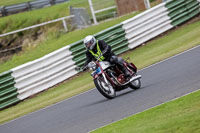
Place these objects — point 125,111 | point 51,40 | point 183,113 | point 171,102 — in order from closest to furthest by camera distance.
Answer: point 183,113 < point 171,102 < point 125,111 < point 51,40

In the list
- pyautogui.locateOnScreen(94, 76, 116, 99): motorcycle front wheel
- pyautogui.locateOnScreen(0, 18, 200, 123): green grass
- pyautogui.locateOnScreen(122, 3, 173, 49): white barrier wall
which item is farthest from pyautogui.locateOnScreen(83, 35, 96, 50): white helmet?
pyautogui.locateOnScreen(122, 3, 173, 49): white barrier wall

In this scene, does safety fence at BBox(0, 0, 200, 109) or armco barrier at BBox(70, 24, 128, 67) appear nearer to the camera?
safety fence at BBox(0, 0, 200, 109)

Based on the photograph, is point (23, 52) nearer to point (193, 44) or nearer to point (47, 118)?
point (193, 44)

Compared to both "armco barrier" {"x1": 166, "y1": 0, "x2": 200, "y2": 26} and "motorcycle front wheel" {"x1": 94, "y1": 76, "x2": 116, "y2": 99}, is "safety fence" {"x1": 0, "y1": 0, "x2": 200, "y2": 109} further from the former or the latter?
"motorcycle front wheel" {"x1": 94, "y1": 76, "x2": 116, "y2": 99}

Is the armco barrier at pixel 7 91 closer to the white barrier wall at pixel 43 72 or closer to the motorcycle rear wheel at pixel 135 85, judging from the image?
the white barrier wall at pixel 43 72

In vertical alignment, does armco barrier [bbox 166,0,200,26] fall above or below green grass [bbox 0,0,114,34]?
below

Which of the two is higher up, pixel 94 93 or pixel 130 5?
pixel 130 5

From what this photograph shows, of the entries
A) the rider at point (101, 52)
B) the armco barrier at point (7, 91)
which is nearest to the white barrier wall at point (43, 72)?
the armco barrier at point (7, 91)

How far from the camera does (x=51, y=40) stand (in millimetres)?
26375

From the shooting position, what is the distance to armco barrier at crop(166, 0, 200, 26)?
74.3 feet

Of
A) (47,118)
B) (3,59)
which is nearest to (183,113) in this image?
(47,118)

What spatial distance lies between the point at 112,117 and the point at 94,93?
15.0ft

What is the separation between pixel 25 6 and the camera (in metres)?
37.0

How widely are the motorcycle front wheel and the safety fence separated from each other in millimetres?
5732
